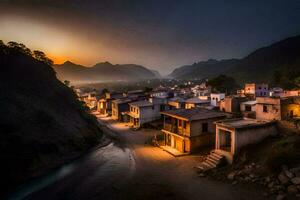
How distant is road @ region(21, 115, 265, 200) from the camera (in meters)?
21.1

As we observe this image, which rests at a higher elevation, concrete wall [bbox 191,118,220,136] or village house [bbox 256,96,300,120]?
village house [bbox 256,96,300,120]

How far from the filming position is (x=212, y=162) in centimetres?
2591

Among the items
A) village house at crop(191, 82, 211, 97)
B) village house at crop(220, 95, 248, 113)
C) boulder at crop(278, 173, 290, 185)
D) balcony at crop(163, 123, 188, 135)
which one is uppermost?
village house at crop(191, 82, 211, 97)

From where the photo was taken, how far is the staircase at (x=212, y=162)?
25.2 meters

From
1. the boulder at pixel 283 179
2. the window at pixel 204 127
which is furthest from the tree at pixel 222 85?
the boulder at pixel 283 179

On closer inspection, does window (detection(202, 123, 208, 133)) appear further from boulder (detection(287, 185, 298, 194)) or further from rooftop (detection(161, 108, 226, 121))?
boulder (detection(287, 185, 298, 194))

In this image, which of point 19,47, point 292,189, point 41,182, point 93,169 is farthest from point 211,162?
point 19,47

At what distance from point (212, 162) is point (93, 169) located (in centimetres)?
1623

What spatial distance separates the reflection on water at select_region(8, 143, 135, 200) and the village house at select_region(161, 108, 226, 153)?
24.0ft

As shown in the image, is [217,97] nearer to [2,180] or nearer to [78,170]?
[78,170]

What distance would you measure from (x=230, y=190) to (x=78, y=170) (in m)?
21.1

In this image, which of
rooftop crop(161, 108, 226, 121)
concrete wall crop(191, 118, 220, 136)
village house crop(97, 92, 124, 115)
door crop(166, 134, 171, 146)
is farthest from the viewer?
village house crop(97, 92, 124, 115)

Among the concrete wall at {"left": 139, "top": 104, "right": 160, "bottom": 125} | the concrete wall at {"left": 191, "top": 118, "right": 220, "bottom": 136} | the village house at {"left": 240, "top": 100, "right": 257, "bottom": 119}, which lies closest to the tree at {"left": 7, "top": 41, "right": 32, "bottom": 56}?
the concrete wall at {"left": 139, "top": 104, "right": 160, "bottom": 125}

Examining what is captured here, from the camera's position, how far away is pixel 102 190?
24891mm
